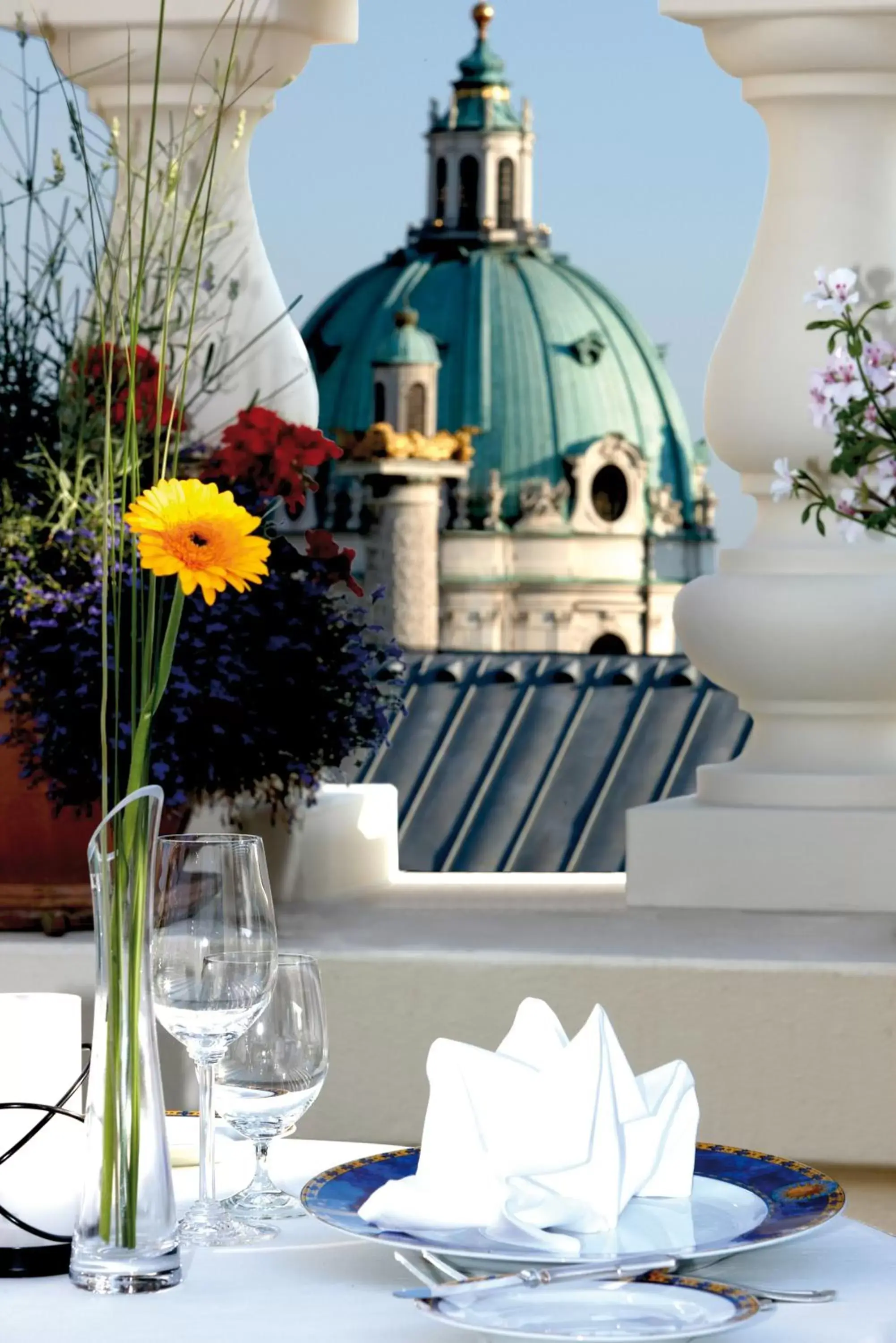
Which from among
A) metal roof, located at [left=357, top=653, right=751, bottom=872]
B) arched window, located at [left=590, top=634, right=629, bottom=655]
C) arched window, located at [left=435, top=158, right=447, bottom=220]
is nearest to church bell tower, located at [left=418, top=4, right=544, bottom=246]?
arched window, located at [left=435, top=158, right=447, bottom=220]

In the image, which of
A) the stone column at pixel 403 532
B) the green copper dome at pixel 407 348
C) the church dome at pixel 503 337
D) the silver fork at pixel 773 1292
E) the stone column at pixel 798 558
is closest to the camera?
the silver fork at pixel 773 1292

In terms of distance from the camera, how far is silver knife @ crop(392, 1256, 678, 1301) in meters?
1.39

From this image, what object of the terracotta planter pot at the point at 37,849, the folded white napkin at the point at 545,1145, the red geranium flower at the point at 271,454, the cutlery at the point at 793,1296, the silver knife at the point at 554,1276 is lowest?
the cutlery at the point at 793,1296

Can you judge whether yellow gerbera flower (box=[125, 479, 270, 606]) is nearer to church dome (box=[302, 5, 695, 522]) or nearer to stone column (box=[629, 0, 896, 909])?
stone column (box=[629, 0, 896, 909])

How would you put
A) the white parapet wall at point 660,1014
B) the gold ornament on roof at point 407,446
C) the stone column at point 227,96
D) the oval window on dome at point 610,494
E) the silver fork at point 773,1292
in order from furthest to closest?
the oval window on dome at point 610,494
the gold ornament on roof at point 407,446
the stone column at point 227,96
the white parapet wall at point 660,1014
the silver fork at point 773,1292

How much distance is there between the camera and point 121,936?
140 cm

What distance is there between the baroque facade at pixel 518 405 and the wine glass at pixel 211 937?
158 ft

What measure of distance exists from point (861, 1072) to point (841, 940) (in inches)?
7.6

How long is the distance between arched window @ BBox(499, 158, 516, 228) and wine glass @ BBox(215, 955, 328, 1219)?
187 ft

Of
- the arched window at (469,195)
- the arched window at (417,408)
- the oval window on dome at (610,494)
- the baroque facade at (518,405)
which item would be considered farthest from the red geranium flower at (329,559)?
the arched window at (469,195)

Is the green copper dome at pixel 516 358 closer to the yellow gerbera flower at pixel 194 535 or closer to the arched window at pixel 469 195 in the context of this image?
the arched window at pixel 469 195

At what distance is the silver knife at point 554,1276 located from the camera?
1386 mm

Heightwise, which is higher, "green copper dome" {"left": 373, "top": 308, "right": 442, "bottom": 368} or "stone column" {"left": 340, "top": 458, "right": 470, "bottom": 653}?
"green copper dome" {"left": 373, "top": 308, "right": 442, "bottom": 368}

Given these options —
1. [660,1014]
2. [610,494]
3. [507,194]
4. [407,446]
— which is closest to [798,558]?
[660,1014]
